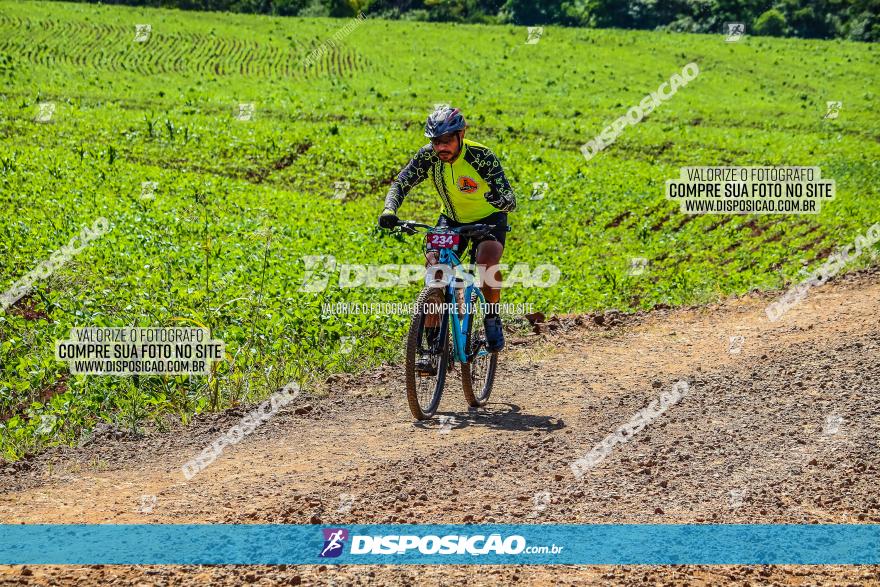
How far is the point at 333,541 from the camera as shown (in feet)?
18.4

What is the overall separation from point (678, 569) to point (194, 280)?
905 cm

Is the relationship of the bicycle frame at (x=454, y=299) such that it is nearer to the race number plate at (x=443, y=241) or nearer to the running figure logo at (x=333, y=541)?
the race number plate at (x=443, y=241)

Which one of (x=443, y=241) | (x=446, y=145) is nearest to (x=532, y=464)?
(x=443, y=241)

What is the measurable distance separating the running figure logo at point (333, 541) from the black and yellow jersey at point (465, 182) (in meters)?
3.34

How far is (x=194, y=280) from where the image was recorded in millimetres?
12836

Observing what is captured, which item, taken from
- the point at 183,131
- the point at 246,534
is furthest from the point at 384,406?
the point at 183,131

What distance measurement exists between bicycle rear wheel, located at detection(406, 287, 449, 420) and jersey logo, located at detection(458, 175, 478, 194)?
950mm

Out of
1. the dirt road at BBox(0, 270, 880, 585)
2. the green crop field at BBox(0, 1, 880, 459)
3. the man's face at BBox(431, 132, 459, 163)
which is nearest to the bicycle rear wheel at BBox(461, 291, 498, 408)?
the dirt road at BBox(0, 270, 880, 585)

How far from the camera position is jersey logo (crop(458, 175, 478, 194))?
845cm

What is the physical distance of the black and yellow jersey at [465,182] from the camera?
8391mm

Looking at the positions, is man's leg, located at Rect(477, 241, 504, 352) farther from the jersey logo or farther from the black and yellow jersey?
the jersey logo

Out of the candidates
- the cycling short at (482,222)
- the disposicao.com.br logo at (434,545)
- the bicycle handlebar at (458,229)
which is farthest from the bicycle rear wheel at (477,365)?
the disposicao.com.br logo at (434,545)

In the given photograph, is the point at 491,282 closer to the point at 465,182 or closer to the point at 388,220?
the point at 465,182

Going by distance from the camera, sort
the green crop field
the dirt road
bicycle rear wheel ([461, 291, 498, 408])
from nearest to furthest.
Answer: the dirt road → bicycle rear wheel ([461, 291, 498, 408]) → the green crop field
